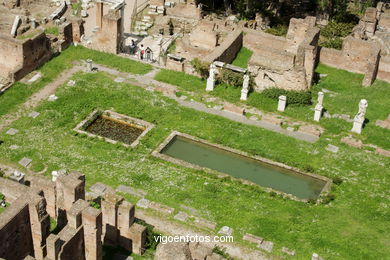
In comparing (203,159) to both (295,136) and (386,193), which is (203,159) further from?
(386,193)

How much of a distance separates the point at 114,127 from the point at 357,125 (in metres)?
10.4

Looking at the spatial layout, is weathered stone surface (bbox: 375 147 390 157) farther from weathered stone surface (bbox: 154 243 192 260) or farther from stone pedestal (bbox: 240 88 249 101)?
weathered stone surface (bbox: 154 243 192 260)

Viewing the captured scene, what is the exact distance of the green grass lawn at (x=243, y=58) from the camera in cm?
3347

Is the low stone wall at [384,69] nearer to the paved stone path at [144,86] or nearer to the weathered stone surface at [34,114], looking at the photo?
the paved stone path at [144,86]

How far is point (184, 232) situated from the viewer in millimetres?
21750

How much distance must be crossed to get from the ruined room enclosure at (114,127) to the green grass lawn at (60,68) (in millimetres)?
3411

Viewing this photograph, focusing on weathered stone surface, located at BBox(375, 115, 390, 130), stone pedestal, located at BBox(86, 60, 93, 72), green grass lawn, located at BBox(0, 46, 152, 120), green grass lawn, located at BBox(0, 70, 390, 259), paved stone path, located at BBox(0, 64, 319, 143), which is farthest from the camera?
stone pedestal, located at BBox(86, 60, 93, 72)

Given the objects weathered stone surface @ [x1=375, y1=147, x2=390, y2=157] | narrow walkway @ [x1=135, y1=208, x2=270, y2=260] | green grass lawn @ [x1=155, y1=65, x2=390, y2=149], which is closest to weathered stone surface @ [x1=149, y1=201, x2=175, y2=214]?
narrow walkway @ [x1=135, y1=208, x2=270, y2=260]

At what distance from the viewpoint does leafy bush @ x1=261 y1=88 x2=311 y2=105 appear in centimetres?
2953

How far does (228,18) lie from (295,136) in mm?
13833

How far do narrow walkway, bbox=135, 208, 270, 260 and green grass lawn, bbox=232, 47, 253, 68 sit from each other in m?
13.2

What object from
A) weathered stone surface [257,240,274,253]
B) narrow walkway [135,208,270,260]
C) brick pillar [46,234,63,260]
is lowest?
narrow walkway [135,208,270,260]

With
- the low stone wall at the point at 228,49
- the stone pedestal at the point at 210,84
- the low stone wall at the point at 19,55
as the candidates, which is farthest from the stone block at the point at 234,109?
the low stone wall at the point at 19,55

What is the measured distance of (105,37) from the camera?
33.2m
